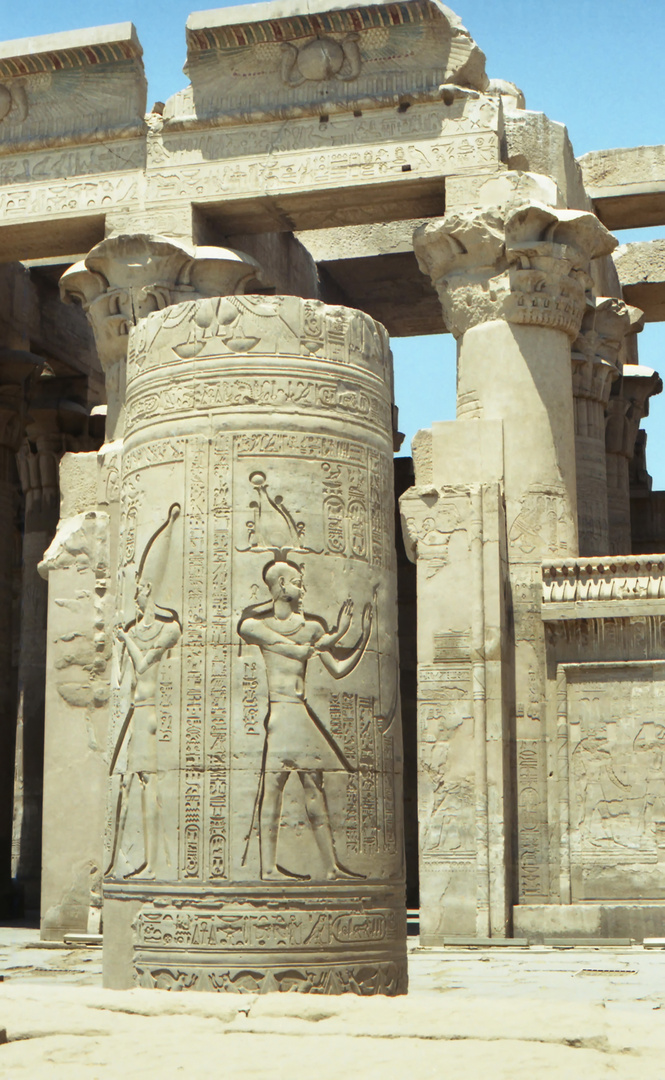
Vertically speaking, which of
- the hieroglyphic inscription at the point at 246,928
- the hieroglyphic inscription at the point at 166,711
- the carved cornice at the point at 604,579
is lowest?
the hieroglyphic inscription at the point at 246,928

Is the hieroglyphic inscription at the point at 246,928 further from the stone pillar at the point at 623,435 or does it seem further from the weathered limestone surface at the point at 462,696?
the stone pillar at the point at 623,435

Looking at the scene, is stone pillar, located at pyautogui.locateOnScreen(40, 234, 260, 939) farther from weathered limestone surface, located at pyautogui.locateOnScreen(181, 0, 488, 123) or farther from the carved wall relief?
the carved wall relief

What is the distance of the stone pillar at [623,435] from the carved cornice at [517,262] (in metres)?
5.33

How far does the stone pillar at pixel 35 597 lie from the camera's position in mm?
19500

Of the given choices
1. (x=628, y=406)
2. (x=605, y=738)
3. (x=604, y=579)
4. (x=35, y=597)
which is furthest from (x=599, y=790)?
(x=35, y=597)

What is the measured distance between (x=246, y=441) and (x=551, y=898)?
6477mm

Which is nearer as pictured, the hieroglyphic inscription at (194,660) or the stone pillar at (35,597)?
the hieroglyphic inscription at (194,660)

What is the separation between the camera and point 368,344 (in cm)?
746

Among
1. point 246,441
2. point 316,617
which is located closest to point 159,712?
point 316,617

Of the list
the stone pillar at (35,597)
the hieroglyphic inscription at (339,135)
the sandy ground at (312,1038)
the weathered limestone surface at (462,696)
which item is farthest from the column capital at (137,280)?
the sandy ground at (312,1038)

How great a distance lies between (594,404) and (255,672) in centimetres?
1050

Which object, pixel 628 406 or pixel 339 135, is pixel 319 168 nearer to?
pixel 339 135

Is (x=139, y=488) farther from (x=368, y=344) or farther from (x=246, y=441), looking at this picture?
(x=368, y=344)

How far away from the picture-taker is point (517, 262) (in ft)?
44.8
